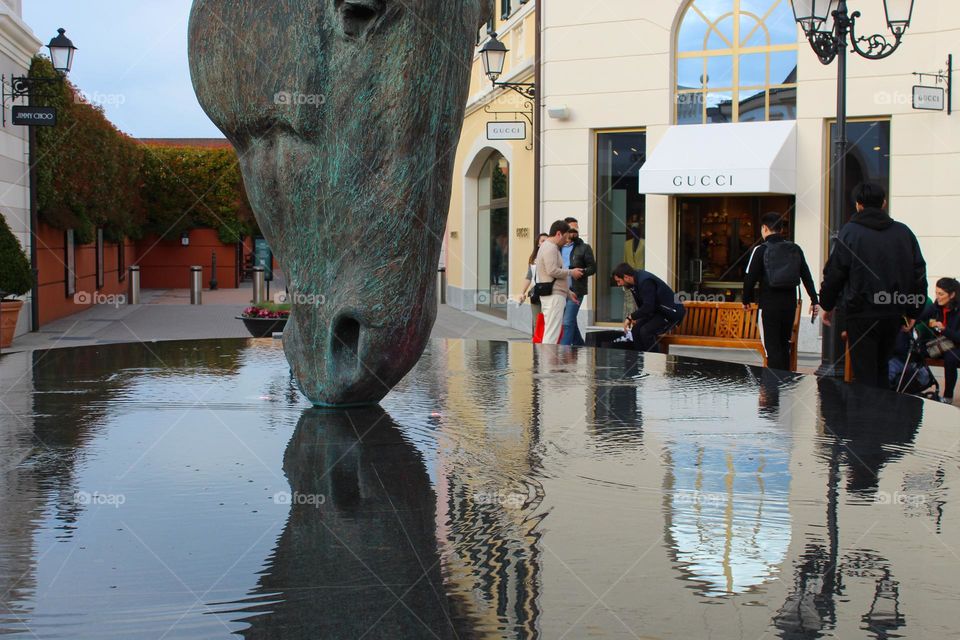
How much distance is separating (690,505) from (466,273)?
22.7 m

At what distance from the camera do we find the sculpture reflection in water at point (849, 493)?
176 centimetres

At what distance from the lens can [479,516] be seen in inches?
91.7

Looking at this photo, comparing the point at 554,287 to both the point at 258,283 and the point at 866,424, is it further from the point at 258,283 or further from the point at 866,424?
the point at 258,283

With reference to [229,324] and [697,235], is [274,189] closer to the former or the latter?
[697,235]

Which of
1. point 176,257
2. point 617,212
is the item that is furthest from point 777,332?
point 176,257

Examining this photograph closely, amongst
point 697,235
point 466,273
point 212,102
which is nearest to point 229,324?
point 466,273

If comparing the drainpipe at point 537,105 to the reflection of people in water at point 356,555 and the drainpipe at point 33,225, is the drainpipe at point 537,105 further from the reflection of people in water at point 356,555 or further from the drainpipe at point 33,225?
the reflection of people in water at point 356,555

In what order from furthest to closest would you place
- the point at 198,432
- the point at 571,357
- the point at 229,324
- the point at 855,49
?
the point at 229,324 < the point at 855,49 < the point at 571,357 < the point at 198,432

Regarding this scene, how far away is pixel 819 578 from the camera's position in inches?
76.2

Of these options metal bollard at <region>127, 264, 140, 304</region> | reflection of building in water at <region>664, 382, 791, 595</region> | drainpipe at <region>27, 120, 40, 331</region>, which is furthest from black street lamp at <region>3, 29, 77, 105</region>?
reflection of building in water at <region>664, 382, 791, 595</region>

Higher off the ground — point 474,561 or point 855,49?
point 855,49

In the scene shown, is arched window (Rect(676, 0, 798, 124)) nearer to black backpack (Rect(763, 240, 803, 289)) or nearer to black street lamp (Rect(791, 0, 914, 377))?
black street lamp (Rect(791, 0, 914, 377))

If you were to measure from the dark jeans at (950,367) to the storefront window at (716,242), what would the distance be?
7240mm

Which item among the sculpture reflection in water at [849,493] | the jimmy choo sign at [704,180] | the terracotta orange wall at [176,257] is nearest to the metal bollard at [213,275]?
the terracotta orange wall at [176,257]
